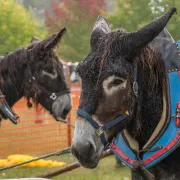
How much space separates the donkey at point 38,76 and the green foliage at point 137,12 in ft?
49.3

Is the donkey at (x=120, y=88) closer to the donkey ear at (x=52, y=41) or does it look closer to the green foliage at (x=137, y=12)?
the donkey ear at (x=52, y=41)

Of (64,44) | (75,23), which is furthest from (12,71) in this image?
(75,23)

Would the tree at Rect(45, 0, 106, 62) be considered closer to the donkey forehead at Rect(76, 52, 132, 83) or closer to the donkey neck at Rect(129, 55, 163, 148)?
the donkey neck at Rect(129, 55, 163, 148)

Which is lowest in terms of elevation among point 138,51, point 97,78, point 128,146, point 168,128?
point 128,146

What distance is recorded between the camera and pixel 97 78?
2.87 m

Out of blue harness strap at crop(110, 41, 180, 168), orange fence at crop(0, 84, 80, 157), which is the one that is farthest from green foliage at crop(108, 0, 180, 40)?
blue harness strap at crop(110, 41, 180, 168)

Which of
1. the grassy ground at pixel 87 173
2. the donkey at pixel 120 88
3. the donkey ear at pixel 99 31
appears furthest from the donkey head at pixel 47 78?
the donkey at pixel 120 88

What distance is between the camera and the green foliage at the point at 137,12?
21641 millimetres

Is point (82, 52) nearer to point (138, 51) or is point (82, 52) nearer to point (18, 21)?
point (18, 21)

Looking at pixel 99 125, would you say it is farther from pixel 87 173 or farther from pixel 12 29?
pixel 12 29

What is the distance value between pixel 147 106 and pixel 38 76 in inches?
130

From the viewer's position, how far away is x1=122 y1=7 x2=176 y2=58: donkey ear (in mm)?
2832

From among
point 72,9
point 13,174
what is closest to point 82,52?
point 72,9

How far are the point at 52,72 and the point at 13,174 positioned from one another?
7.60 feet
